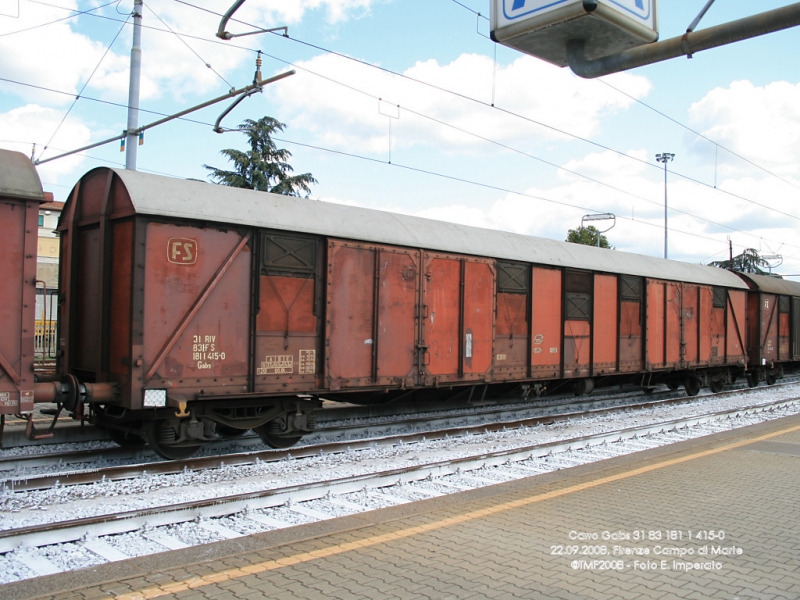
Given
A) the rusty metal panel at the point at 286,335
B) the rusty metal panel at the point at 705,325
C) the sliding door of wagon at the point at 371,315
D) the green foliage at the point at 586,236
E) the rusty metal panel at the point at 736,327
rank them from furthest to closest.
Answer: the green foliage at the point at 586,236 → the rusty metal panel at the point at 736,327 → the rusty metal panel at the point at 705,325 → the sliding door of wagon at the point at 371,315 → the rusty metal panel at the point at 286,335

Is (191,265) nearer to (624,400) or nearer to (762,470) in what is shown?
(762,470)

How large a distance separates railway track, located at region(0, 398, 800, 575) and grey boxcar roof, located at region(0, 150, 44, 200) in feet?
10.7

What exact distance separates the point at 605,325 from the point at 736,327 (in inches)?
287

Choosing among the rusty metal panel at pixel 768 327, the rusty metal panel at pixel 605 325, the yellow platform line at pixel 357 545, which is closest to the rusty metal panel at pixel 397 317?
the yellow platform line at pixel 357 545

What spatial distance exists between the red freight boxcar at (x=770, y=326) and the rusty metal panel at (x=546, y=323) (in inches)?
418

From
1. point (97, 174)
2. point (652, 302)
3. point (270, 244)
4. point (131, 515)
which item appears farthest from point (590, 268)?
point (131, 515)

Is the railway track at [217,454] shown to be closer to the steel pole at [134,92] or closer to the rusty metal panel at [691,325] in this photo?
the rusty metal panel at [691,325]

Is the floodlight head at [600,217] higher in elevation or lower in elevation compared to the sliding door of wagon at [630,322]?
higher

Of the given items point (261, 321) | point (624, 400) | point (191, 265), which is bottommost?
point (624, 400)

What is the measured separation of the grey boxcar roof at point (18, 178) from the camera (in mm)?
6457

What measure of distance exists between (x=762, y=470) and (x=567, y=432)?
360 centimetres

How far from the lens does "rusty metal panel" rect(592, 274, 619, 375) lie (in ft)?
46.5

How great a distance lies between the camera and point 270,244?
8.80 meters

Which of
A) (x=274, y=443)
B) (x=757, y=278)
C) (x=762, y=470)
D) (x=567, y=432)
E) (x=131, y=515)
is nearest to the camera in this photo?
(x=131, y=515)
